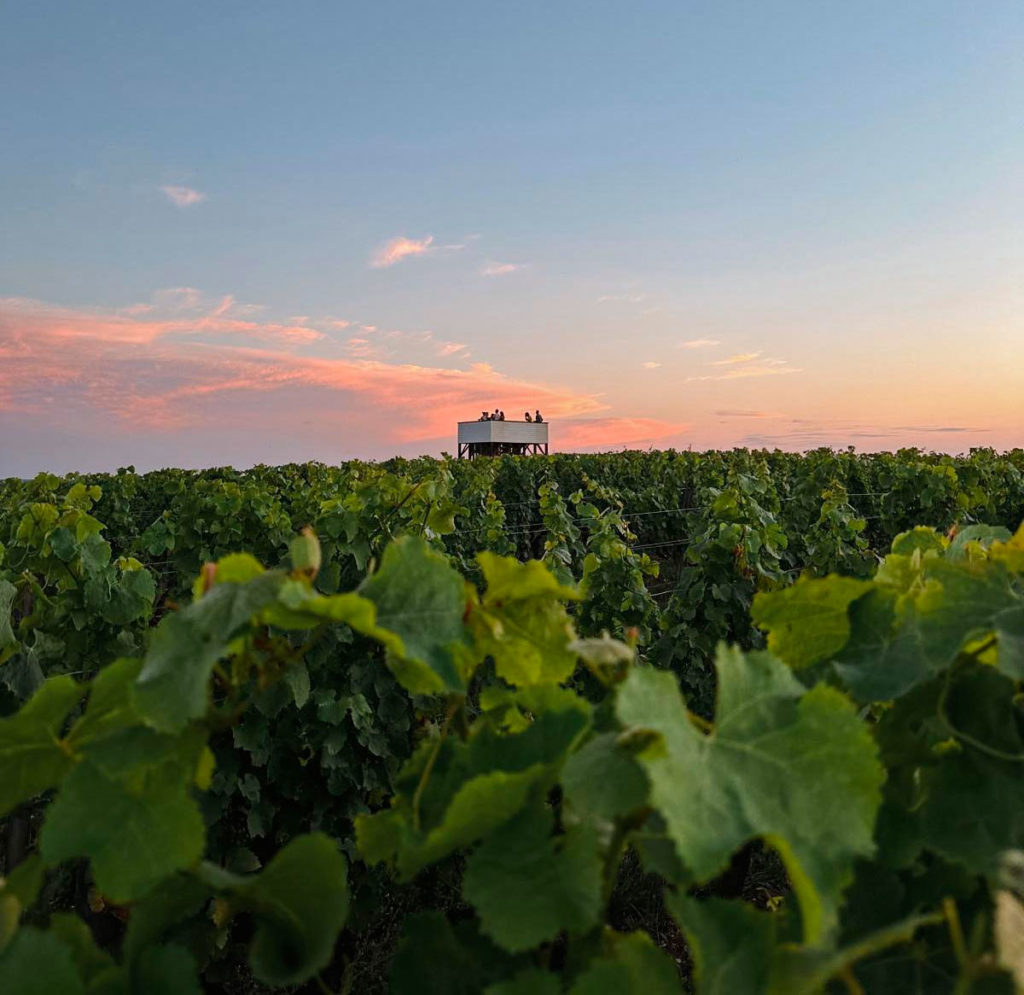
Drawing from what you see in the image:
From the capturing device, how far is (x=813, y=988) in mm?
661

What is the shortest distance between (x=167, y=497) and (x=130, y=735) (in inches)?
677

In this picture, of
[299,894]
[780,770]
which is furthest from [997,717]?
[299,894]

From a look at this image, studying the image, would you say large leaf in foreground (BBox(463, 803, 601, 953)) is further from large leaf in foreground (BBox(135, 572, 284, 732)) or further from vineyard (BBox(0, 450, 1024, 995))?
large leaf in foreground (BBox(135, 572, 284, 732))

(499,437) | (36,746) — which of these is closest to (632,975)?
(36,746)

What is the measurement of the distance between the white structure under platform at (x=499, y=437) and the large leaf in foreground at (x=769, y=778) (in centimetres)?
5587

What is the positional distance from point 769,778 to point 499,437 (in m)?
57.5

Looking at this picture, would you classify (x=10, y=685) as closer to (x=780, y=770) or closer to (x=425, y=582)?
(x=425, y=582)

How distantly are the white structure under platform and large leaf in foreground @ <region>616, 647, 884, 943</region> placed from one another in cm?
5587

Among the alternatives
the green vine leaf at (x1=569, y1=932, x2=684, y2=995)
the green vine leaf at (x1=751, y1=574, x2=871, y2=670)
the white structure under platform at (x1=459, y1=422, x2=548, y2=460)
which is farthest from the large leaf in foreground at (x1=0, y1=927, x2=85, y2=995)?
the white structure under platform at (x1=459, y1=422, x2=548, y2=460)

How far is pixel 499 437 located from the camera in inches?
2288

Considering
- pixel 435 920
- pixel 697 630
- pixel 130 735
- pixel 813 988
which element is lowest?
pixel 697 630

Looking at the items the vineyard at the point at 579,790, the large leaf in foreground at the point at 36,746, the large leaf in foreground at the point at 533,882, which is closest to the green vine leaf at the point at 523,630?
the vineyard at the point at 579,790

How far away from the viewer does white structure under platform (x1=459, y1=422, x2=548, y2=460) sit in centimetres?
5791

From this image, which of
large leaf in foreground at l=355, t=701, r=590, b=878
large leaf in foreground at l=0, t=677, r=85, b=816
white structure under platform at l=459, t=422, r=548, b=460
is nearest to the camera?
large leaf in foreground at l=355, t=701, r=590, b=878
